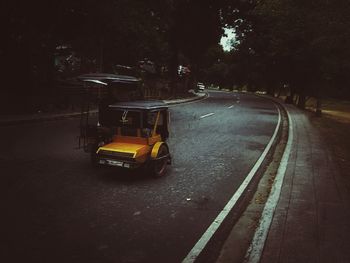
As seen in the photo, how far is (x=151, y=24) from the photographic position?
90.3ft

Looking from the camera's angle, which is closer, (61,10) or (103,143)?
(103,143)

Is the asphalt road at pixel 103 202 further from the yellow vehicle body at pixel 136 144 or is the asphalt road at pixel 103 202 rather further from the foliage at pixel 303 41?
the foliage at pixel 303 41

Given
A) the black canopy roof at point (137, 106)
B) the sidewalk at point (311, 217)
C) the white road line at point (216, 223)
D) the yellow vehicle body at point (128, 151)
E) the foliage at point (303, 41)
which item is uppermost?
the foliage at point (303, 41)

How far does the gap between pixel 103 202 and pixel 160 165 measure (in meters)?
2.52

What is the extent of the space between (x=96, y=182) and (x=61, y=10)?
14786 mm

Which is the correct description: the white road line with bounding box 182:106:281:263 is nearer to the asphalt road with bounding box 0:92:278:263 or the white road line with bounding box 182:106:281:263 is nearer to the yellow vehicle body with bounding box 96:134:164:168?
the asphalt road with bounding box 0:92:278:263

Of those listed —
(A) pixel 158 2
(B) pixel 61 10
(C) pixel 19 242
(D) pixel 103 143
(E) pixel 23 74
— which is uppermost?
(A) pixel 158 2

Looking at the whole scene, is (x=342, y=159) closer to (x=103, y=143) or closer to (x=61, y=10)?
(x=103, y=143)

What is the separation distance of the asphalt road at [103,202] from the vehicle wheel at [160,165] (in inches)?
8.0

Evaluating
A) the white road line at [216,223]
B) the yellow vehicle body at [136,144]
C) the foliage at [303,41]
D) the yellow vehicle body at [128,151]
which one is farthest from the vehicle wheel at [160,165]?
the foliage at [303,41]

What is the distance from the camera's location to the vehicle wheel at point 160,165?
Answer: 363 inches

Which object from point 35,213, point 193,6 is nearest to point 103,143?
point 35,213

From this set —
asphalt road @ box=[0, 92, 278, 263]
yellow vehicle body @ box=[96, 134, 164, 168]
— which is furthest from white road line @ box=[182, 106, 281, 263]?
yellow vehicle body @ box=[96, 134, 164, 168]

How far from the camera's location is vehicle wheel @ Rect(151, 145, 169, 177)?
921cm
